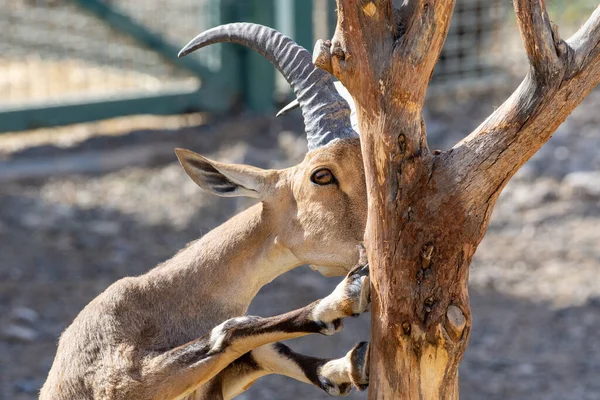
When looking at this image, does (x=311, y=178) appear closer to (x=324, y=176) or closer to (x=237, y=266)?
(x=324, y=176)

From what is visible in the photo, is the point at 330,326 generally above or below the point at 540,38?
below

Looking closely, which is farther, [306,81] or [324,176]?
[306,81]

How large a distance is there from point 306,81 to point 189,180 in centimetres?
639

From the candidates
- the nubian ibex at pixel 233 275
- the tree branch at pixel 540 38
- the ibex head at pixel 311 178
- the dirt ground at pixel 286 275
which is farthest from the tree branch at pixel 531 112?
the dirt ground at pixel 286 275

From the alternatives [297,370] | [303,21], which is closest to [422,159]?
[297,370]

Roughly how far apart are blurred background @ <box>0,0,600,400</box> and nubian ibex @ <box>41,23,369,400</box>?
115 inches

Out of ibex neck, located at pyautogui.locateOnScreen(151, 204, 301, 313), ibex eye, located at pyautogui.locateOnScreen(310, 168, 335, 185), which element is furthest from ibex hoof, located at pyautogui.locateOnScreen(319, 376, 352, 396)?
→ ibex eye, located at pyautogui.locateOnScreen(310, 168, 335, 185)

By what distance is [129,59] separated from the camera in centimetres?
1192

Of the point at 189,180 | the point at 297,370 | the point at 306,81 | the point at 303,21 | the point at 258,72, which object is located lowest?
the point at 297,370

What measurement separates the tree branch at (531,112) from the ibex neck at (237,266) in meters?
1.44

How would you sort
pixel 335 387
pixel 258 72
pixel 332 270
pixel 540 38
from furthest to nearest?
pixel 258 72, pixel 332 270, pixel 335 387, pixel 540 38

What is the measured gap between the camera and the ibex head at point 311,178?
4.58 metres

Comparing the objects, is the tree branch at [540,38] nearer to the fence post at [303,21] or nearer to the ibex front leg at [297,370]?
the ibex front leg at [297,370]

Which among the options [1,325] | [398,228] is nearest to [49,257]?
[1,325]
